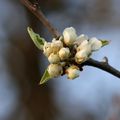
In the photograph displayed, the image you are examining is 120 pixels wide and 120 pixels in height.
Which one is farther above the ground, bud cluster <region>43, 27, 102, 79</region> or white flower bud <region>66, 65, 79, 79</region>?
bud cluster <region>43, 27, 102, 79</region>

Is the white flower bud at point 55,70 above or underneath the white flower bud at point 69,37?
underneath

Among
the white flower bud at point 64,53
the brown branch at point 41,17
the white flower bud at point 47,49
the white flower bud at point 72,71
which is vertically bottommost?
the white flower bud at point 72,71

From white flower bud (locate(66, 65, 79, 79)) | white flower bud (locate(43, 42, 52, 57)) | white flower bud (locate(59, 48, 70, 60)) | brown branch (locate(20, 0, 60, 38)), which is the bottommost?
white flower bud (locate(66, 65, 79, 79))

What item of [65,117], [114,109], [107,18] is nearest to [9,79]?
[65,117]

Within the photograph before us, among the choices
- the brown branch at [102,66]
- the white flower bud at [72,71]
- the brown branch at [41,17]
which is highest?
the brown branch at [41,17]

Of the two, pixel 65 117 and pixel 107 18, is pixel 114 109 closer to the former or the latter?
pixel 65 117

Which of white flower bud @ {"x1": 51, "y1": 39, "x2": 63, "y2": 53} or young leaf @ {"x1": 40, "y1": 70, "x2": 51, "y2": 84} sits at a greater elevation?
white flower bud @ {"x1": 51, "y1": 39, "x2": 63, "y2": 53}

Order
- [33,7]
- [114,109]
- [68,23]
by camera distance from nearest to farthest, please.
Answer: [33,7] < [114,109] < [68,23]
